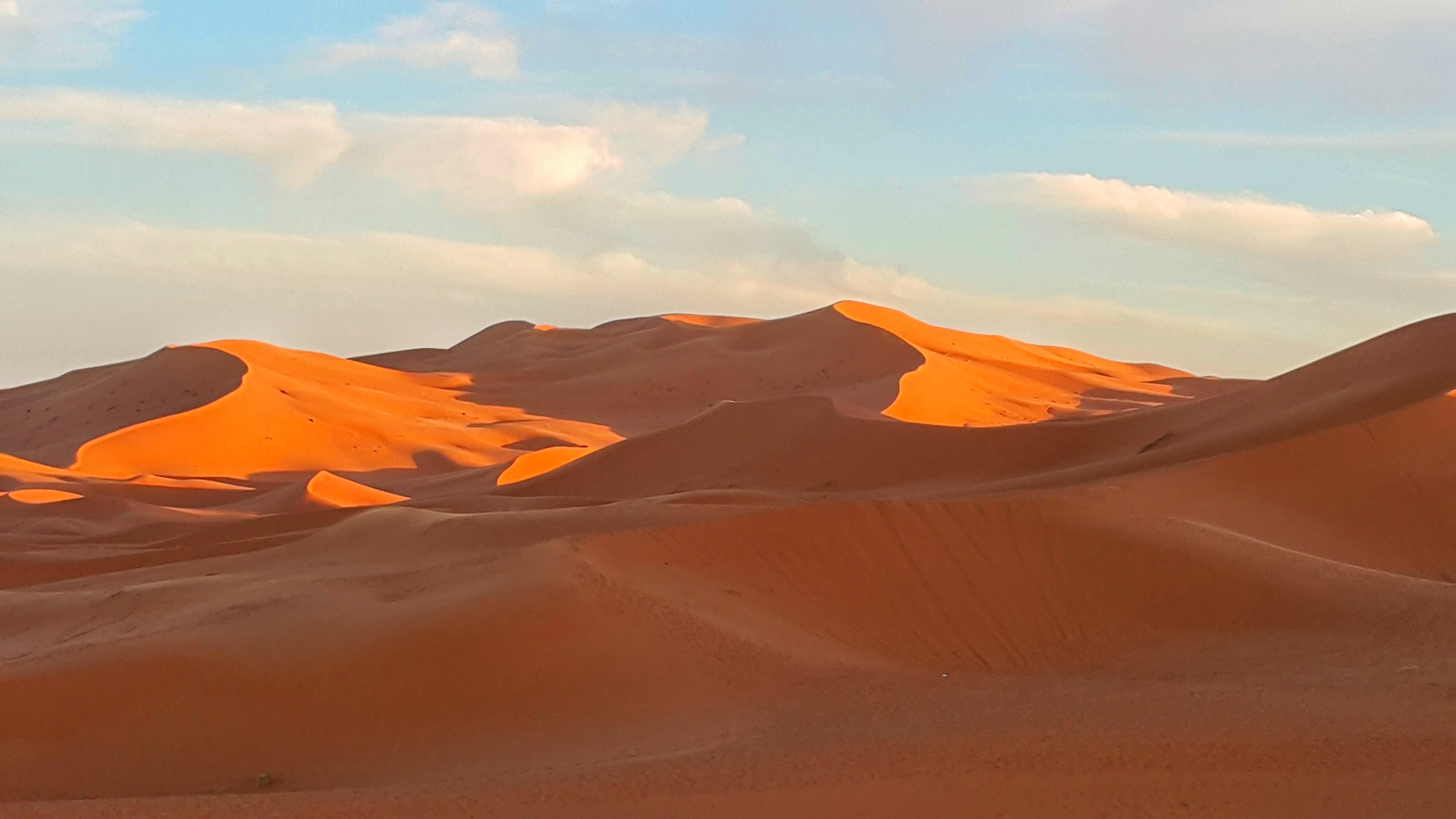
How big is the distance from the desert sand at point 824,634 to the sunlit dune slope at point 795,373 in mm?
16859

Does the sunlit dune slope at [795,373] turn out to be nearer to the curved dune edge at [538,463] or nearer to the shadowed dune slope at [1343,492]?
the curved dune edge at [538,463]

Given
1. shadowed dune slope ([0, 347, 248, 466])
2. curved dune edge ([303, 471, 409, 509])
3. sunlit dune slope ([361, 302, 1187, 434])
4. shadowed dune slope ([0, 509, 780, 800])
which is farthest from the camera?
sunlit dune slope ([361, 302, 1187, 434])

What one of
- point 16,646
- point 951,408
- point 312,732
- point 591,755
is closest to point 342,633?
point 312,732

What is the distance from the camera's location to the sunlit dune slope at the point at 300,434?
33594 millimetres

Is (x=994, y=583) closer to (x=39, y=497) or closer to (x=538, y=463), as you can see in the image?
(x=39, y=497)

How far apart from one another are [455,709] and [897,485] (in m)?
14.3

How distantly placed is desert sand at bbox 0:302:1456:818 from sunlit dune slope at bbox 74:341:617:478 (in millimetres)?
9079

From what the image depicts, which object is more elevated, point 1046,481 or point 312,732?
point 1046,481

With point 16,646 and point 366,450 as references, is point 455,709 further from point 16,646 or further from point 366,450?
point 366,450

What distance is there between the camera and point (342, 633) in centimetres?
982

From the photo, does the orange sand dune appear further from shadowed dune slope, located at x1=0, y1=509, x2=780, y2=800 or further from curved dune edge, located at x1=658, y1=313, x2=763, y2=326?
curved dune edge, located at x1=658, y1=313, x2=763, y2=326

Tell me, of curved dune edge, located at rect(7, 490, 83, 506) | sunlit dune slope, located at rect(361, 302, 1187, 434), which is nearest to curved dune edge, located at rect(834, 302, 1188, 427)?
sunlit dune slope, located at rect(361, 302, 1187, 434)

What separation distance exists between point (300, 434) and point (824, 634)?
27.7 m

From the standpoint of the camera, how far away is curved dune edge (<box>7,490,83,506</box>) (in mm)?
24469
